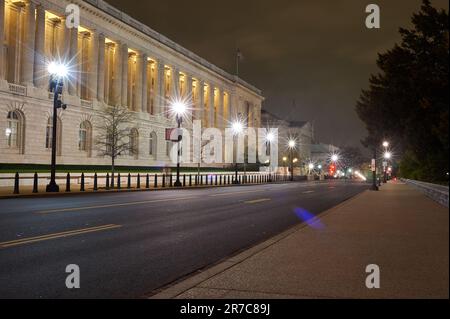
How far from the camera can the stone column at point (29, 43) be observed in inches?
1848

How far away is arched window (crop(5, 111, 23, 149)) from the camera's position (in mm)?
44000

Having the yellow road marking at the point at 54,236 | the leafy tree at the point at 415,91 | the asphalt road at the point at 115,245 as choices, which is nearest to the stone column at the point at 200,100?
the leafy tree at the point at 415,91

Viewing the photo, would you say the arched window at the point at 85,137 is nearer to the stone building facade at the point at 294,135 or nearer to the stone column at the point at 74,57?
the stone column at the point at 74,57

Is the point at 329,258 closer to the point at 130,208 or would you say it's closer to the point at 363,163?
the point at 130,208

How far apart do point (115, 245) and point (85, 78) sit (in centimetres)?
5201

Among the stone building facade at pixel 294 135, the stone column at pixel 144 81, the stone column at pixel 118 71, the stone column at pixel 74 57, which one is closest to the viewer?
the stone column at pixel 74 57

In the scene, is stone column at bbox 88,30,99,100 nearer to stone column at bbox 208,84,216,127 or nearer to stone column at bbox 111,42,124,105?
stone column at bbox 111,42,124,105

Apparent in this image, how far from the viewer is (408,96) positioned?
30016 mm

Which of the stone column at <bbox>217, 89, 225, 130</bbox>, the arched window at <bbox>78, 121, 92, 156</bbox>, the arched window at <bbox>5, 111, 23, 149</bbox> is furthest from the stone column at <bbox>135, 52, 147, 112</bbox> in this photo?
the stone column at <bbox>217, 89, 225, 130</bbox>

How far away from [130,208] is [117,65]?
50317 mm

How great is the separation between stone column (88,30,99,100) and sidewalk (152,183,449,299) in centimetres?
5203

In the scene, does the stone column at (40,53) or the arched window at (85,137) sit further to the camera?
the arched window at (85,137)

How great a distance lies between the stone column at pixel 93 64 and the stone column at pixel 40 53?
8.84 metres

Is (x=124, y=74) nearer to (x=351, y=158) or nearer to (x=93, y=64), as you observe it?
(x=93, y=64)
